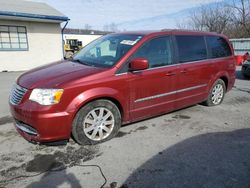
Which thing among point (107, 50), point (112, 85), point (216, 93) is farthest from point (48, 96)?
point (216, 93)

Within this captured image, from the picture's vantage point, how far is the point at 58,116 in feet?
11.9

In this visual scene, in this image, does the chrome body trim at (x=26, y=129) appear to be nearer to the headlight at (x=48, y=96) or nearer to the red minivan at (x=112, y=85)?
the red minivan at (x=112, y=85)

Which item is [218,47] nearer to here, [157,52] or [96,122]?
[157,52]

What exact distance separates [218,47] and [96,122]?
3.83 meters

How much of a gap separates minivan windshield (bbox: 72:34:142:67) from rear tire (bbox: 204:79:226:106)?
265 centimetres

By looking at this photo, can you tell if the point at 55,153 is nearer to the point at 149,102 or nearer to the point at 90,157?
the point at 90,157

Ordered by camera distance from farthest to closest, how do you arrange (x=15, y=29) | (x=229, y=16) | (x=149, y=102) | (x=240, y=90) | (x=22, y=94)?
(x=229, y=16) < (x=15, y=29) < (x=240, y=90) < (x=149, y=102) < (x=22, y=94)

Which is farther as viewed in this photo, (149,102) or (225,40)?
(225,40)

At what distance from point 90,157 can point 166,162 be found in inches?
44.1

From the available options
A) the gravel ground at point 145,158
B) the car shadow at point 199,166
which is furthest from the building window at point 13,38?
the car shadow at point 199,166

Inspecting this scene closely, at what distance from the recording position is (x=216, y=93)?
20.6 feet

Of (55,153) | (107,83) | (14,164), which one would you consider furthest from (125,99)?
(14,164)

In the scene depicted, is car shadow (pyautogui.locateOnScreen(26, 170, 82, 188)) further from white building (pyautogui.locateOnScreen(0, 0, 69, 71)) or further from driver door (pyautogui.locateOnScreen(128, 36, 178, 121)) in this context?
white building (pyautogui.locateOnScreen(0, 0, 69, 71))

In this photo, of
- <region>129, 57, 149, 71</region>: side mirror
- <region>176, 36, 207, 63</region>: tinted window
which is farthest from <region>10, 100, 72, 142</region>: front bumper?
<region>176, 36, 207, 63</region>: tinted window
